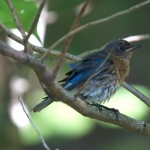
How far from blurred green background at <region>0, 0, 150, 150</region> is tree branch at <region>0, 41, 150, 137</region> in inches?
38.0

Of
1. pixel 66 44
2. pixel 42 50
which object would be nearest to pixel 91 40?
pixel 42 50

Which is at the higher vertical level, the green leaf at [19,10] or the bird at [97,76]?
the bird at [97,76]

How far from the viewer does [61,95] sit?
329cm

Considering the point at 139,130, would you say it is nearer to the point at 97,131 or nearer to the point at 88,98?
the point at 88,98

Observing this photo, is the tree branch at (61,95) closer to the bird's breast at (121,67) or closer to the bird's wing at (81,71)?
the bird's wing at (81,71)

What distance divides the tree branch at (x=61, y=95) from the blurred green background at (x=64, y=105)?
3.17 feet

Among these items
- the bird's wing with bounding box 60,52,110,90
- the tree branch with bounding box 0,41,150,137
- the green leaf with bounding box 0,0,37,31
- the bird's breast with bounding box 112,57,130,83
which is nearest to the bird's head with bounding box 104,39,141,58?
the bird's breast with bounding box 112,57,130,83

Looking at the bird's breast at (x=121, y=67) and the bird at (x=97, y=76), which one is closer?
the bird at (x=97, y=76)

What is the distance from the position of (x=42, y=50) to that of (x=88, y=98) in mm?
1368

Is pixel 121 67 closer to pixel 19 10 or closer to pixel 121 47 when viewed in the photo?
pixel 121 47

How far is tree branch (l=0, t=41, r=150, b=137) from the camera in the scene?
9.16ft

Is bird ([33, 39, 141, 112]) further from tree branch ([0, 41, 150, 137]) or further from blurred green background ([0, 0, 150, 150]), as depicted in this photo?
tree branch ([0, 41, 150, 137])

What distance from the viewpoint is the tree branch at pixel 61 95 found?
2.79 metres


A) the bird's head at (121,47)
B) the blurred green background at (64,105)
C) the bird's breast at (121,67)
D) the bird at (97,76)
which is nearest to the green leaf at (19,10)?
the blurred green background at (64,105)
